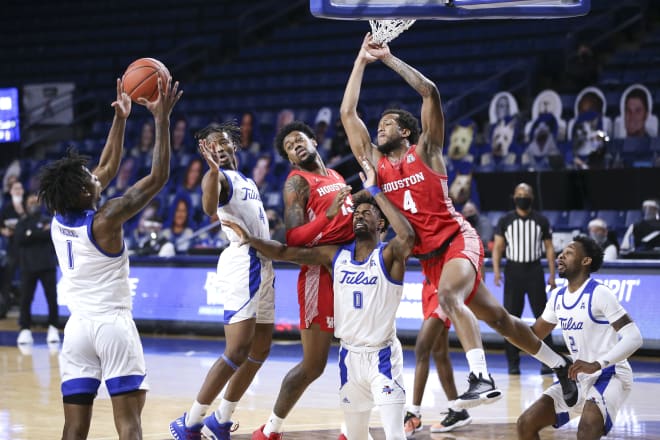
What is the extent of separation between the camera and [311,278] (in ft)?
23.6

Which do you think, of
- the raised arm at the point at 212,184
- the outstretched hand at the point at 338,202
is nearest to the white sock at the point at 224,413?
the raised arm at the point at 212,184

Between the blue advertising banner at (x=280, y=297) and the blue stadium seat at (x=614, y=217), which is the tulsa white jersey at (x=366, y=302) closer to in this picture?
the blue advertising banner at (x=280, y=297)

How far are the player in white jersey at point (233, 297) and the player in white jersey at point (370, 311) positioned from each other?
305 millimetres

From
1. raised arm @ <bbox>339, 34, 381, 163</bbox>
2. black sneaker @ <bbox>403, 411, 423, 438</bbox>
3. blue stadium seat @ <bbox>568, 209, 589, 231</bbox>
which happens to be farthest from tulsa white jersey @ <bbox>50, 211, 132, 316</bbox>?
blue stadium seat @ <bbox>568, 209, 589, 231</bbox>

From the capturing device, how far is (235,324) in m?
7.09

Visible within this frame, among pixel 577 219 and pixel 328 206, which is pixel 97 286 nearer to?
pixel 328 206

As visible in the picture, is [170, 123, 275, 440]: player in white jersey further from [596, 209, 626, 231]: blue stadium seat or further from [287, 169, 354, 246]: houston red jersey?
[596, 209, 626, 231]: blue stadium seat

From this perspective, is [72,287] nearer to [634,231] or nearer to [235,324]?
[235,324]

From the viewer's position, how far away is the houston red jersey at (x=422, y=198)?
275 inches

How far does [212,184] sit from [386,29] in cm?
153

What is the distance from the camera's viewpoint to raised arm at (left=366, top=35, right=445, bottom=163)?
685 centimetres

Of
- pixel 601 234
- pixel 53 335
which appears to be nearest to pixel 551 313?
pixel 601 234

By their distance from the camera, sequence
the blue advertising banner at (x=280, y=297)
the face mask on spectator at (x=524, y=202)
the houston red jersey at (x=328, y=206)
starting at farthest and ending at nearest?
the blue advertising banner at (x=280, y=297) → the face mask on spectator at (x=524, y=202) → the houston red jersey at (x=328, y=206)

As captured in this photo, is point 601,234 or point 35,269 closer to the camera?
point 601,234
